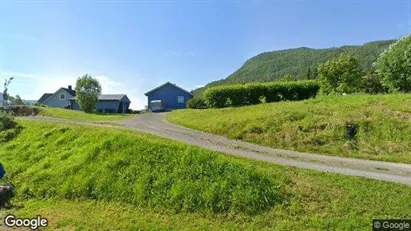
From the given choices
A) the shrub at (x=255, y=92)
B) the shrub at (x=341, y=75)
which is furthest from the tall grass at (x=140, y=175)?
the shrub at (x=341, y=75)

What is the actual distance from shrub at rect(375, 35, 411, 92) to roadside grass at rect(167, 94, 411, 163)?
9002mm

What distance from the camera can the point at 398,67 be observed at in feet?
94.2

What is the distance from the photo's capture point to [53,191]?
502 inches

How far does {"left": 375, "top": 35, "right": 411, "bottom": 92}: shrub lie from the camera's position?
91.6ft

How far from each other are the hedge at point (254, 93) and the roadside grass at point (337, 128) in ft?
29.7

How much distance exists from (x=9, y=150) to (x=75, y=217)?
1130 centimetres

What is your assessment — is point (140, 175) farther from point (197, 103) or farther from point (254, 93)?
point (197, 103)

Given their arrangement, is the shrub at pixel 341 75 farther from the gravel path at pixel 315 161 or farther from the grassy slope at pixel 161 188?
the grassy slope at pixel 161 188

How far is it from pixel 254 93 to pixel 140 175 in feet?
64.3

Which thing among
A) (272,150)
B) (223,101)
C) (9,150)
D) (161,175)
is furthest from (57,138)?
(223,101)

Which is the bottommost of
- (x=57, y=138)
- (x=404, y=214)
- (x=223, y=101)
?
(x=404, y=214)

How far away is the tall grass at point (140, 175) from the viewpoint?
10094mm

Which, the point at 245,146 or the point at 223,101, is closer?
the point at 245,146

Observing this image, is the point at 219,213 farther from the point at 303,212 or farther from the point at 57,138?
the point at 57,138
